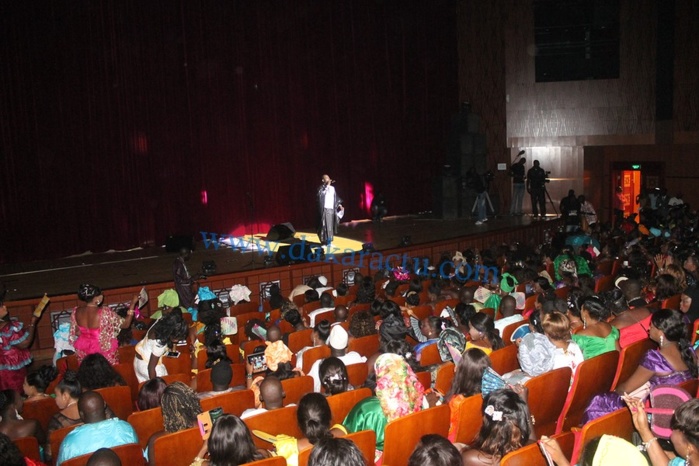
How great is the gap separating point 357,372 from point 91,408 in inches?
76.1

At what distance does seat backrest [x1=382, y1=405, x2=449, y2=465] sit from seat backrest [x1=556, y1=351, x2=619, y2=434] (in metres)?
1.06

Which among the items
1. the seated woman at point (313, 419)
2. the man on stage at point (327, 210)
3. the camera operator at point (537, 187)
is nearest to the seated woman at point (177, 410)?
the seated woman at point (313, 419)

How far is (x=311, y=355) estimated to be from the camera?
211 inches

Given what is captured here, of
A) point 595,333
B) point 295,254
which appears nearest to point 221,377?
point 595,333

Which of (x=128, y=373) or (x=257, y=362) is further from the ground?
(x=257, y=362)

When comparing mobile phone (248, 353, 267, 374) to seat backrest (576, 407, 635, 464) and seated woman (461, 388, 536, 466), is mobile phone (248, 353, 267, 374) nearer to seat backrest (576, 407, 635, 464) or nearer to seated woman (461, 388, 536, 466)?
seated woman (461, 388, 536, 466)

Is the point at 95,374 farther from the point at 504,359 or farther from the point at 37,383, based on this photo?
the point at 504,359

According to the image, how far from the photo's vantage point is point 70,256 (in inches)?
500

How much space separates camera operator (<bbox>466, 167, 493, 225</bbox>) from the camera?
15.1 meters

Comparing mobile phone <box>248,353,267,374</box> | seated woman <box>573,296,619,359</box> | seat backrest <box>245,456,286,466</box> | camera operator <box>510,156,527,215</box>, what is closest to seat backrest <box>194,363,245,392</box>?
mobile phone <box>248,353,267,374</box>

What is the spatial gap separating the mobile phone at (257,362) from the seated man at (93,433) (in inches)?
52.2

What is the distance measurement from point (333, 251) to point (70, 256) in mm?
5041

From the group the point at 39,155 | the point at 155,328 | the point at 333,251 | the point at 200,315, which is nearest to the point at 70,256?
the point at 39,155

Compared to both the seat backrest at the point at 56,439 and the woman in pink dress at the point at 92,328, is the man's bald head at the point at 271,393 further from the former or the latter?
the woman in pink dress at the point at 92,328
